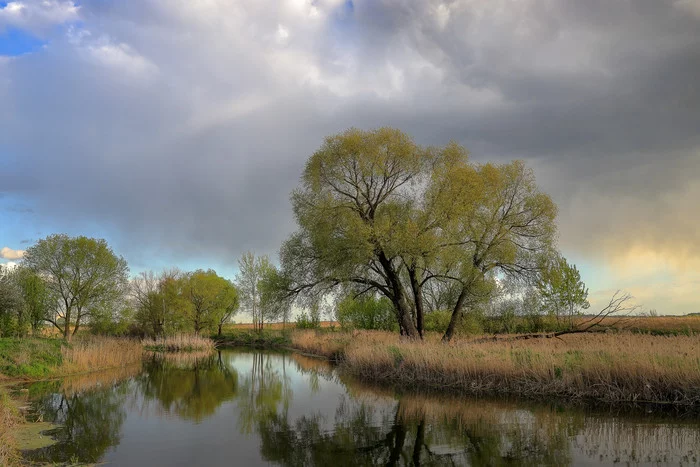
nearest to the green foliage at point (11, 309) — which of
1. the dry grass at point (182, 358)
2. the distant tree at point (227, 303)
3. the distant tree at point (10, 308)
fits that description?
the distant tree at point (10, 308)

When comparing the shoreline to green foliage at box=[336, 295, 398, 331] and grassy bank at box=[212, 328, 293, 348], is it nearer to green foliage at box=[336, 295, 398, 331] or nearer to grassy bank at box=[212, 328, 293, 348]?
green foliage at box=[336, 295, 398, 331]

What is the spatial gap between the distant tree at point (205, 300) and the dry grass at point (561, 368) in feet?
131

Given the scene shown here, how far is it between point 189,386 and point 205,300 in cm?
3781

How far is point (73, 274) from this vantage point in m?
43.1

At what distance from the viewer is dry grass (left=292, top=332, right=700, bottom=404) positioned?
12.6m

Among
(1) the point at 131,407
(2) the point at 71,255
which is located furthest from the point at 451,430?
(2) the point at 71,255

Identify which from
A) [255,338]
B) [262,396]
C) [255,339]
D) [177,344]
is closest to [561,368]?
[262,396]

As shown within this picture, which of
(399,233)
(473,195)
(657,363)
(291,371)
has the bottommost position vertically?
(291,371)

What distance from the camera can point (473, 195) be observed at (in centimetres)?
2377

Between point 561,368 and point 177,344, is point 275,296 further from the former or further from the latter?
point 177,344

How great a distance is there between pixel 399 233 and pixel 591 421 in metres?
13.0

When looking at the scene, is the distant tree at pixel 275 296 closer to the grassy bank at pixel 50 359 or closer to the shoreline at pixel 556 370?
the shoreline at pixel 556 370

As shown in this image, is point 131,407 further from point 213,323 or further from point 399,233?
point 213,323

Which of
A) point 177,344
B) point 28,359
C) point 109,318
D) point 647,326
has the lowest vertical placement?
point 177,344
